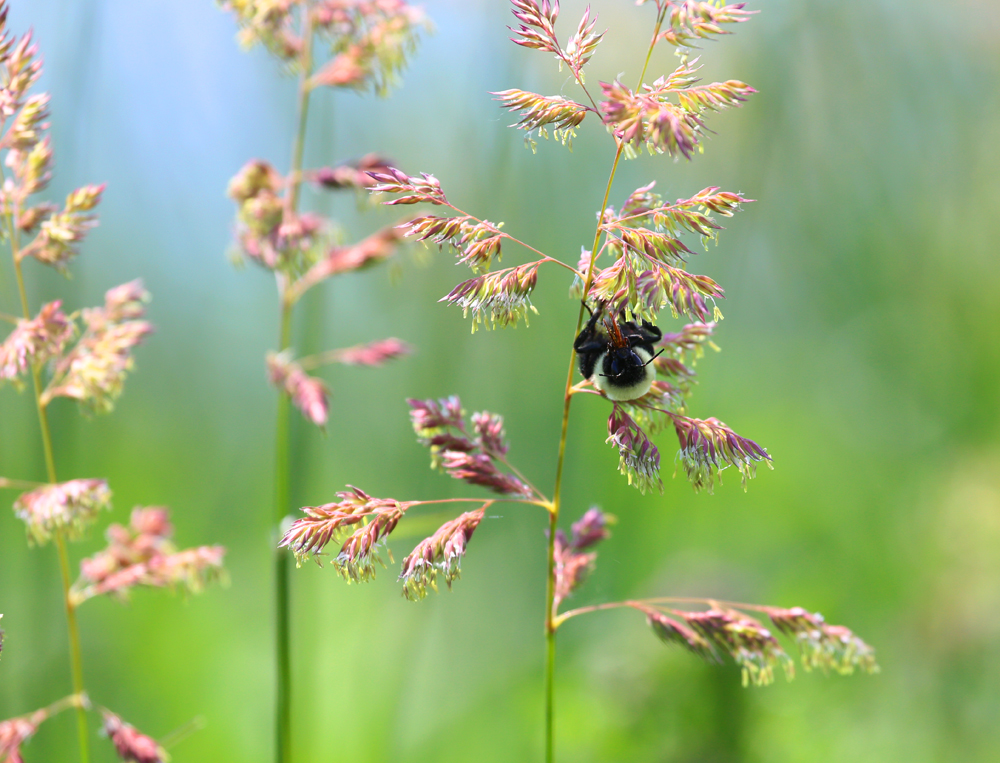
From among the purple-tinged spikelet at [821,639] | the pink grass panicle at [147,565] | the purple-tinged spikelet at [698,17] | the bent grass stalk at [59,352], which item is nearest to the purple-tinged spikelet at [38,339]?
the bent grass stalk at [59,352]

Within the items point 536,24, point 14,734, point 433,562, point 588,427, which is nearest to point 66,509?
point 14,734

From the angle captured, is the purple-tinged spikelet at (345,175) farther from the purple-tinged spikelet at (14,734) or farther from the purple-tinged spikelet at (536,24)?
the purple-tinged spikelet at (14,734)

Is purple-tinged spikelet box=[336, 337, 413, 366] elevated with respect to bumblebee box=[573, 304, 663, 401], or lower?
lower

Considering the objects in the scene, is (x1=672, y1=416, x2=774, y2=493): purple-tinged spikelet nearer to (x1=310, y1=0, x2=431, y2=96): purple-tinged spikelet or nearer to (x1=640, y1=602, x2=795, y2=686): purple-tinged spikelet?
(x1=640, y1=602, x2=795, y2=686): purple-tinged spikelet

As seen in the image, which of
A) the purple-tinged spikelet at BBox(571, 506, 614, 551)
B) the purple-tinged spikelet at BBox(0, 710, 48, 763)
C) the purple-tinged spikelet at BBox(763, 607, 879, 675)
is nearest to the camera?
the purple-tinged spikelet at BBox(763, 607, 879, 675)

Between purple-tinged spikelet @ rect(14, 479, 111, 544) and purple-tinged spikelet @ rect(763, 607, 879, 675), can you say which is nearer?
purple-tinged spikelet @ rect(763, 607, 879, 675)

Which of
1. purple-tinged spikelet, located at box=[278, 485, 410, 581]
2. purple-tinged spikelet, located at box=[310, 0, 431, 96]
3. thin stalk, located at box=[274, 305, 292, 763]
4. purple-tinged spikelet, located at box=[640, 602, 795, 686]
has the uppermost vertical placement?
purple-tinged spikelet, located at box=[310, 0, 431, 96]

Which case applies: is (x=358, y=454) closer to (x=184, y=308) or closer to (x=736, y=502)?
(x=184, y=308)

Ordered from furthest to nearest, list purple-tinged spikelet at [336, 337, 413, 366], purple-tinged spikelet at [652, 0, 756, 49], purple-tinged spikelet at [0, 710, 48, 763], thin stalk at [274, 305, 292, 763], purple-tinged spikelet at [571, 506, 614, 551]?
purple-tinged spikelet at [336, 337, 413, 366] → thin stalk at [274, 305, 292, 763] → purple-tinged spikelet at [571, 506, 614, 551] → purple-tinged spikelet at [0, 710, 48, 763] → purple-tinged spikelet at [652, 0, 756, 49]

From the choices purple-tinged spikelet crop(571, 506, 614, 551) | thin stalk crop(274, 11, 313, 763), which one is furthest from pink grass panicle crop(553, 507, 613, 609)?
thin stalk crop(274, 11, 313, 763)
